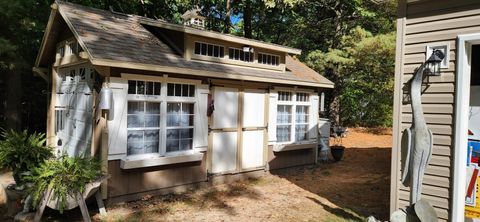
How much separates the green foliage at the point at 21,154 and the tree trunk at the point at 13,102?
5414 millimetres

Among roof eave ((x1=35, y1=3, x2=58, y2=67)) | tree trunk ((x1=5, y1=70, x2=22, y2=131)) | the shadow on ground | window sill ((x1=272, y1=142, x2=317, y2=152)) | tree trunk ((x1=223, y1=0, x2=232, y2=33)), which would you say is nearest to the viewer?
the shadow on ground

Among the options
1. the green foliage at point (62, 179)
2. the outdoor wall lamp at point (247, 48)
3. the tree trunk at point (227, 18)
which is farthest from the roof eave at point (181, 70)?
the tree trunk at point (227, 18)

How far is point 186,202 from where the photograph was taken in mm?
6367

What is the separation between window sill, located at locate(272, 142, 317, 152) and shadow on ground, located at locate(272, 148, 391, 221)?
2.08 ft

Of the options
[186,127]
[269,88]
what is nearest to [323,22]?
[269,88]

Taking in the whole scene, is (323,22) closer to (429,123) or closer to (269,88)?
(269,88)

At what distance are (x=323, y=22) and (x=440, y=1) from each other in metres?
12.9

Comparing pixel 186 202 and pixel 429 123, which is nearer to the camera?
pixel 429 123

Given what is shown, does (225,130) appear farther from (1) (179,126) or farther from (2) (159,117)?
(2) (159,117)

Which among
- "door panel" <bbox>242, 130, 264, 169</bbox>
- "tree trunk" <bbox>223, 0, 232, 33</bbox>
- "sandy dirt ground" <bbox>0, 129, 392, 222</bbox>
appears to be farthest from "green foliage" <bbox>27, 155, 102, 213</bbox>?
"tree trunk" <bbox>223, 0, 232, 33</bbox>

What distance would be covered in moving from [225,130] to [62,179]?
384 centimetres

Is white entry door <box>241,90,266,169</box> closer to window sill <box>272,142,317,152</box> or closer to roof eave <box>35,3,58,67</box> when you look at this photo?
window sill <box>272,142,317,152</box>

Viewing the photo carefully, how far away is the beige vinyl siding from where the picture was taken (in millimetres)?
4297

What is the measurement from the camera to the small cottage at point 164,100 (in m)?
5.98
